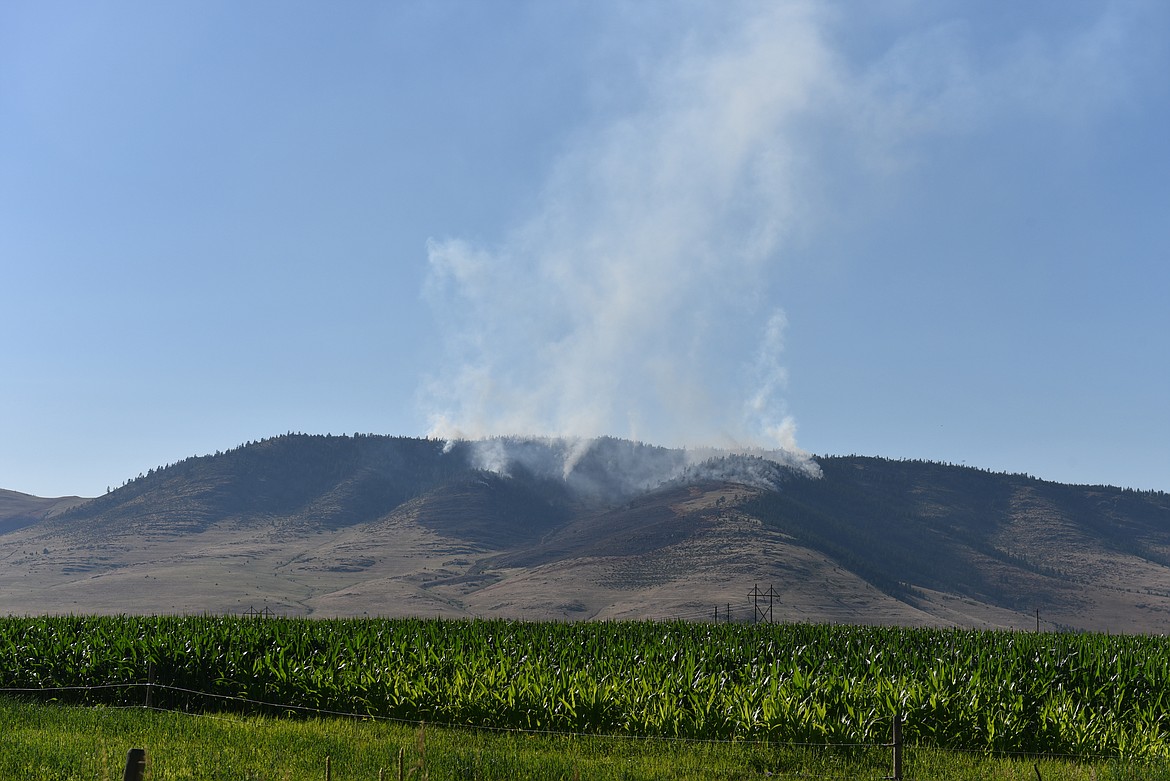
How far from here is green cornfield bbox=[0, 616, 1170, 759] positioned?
2125cm

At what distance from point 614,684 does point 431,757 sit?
5.39 m

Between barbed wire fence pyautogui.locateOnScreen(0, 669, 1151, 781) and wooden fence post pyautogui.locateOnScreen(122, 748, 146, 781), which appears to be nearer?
wooden fence post pyautogui.locateOnScreen(122, 748, 146, 781)

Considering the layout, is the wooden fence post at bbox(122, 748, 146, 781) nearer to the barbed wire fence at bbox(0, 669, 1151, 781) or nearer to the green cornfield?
the barbed wire fence at bbox(0, 669, 1151, 781)

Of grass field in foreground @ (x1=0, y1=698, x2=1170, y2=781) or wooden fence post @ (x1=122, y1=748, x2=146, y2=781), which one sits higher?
wooden fence post @ (x1=122, y1=748, x2=146, y2=781)

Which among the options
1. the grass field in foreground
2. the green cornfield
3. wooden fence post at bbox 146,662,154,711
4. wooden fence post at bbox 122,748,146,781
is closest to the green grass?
the green cornfield

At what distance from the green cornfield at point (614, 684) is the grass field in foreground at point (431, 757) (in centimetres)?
92

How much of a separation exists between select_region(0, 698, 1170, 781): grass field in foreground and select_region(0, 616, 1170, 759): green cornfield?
3.01ft

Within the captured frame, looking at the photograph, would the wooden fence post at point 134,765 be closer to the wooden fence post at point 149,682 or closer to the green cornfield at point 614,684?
the green cornfield at point 614,684

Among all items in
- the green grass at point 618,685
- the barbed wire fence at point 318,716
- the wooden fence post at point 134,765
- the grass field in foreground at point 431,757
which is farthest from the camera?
the green grass at point 618,685

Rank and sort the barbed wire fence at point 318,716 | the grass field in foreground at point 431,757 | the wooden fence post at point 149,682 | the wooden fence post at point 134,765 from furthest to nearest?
the wooden fence post at point 149,682 < the barbed wire fence at point 318,716 < the grass field in foreground at point 431,757 < the wooden fence post at point 134,765

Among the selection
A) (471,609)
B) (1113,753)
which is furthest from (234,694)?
(471,609)

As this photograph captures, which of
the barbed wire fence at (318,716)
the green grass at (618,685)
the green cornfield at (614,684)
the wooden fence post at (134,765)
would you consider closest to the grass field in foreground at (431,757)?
the barbed wire fence at (318,716)

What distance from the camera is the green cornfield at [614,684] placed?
837 inches

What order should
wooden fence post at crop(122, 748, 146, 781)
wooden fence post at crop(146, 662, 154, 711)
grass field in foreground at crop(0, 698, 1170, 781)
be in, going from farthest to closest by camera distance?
1. wooden fence post at crop(146, 662, 154, 711)
2. grass field in foreground at crop(0, 698, 1170, 781)
3. wooden fence post at crop(122, 748, 146, 781)
